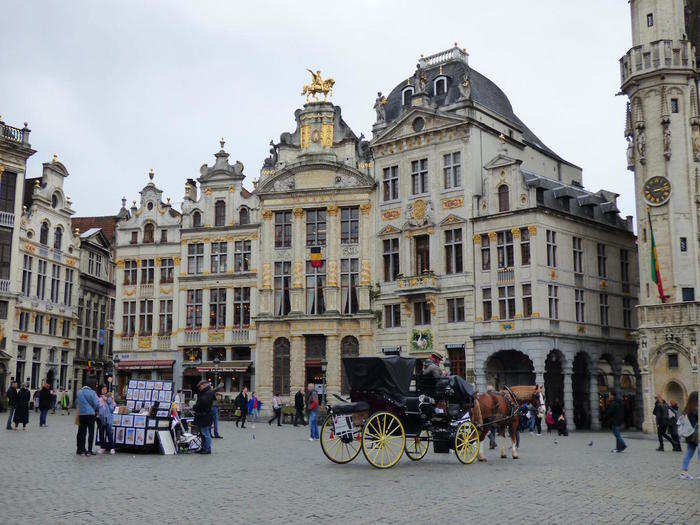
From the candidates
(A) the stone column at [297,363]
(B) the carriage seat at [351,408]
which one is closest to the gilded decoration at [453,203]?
(A) the stone column at [297,363]

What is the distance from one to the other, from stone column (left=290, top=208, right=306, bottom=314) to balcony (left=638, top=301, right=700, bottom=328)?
68.7 feet

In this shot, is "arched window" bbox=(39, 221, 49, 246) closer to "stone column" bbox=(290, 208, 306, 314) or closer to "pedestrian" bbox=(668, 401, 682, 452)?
"stone column" bbox=(290, 208, 306, 314)

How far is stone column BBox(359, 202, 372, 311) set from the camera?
50.0 metres

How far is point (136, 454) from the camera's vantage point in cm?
2047

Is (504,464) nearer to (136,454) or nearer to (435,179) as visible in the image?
(136,454)

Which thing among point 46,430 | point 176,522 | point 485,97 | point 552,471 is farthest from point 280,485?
point 485,97

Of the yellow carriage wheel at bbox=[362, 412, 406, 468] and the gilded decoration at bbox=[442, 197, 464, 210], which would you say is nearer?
the yellow carriage wheel at bbox=[362, 412, 406, 468]

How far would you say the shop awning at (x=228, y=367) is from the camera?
5194cm

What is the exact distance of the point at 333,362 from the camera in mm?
50062

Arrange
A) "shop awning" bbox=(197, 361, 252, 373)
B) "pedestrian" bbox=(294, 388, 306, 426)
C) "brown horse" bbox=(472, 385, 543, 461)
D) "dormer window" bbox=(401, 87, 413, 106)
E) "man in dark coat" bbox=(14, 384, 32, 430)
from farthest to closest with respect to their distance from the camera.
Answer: "shop awning" bbox=(197, 361, 252, 373)
"dormer window" bbox=(401, 87, 413, 106)
"pedestrian" bbox=(294, 388, 306, 426)
"man in dark coat" bbox=(14, 384, 32, 430)
"brown horse" bbox=(472, 385, 543, 461)

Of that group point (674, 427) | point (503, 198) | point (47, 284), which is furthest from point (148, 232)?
point (674, 427)

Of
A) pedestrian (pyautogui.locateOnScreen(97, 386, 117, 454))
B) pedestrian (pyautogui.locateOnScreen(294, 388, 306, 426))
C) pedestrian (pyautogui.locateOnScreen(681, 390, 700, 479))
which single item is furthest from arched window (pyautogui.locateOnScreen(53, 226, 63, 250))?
pedestrian (pyautogui.locateOnScreen(681, 390, 700, 479))

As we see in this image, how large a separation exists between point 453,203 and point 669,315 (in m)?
13.8

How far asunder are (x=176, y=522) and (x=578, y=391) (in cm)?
4031
